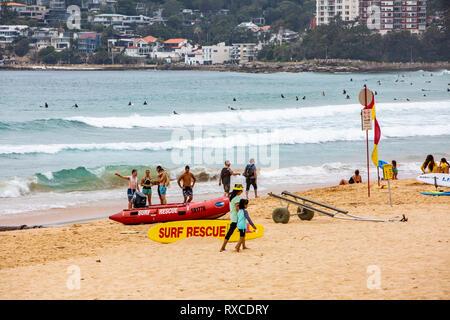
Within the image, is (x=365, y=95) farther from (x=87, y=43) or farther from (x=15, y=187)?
(x=87, y=43)

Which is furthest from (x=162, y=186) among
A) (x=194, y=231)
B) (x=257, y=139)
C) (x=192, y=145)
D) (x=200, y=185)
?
(x=257, y=139)

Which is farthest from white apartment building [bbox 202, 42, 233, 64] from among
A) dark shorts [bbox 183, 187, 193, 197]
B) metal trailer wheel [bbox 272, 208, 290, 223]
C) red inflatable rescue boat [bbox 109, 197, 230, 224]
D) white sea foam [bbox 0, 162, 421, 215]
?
metal trailer wheel [bbox 272, 208, 290, 223]

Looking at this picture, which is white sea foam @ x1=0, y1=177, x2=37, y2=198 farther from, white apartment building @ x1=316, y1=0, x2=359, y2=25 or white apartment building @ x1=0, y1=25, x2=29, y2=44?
white apartment building @ x1=316, y1=0, x2=359, y2=25

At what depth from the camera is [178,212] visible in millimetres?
13273

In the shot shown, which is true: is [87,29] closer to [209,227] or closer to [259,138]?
[259,138]

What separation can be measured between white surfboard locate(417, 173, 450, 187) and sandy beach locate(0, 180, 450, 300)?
1889 mm

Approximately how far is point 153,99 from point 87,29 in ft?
453

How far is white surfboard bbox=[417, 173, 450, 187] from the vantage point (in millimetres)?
15951

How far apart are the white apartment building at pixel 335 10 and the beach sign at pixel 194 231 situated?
18123cm

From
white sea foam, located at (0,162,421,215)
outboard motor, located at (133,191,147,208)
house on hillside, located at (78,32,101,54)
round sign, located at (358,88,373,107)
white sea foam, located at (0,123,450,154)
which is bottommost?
white sea foam, located at (0,162,421,215)

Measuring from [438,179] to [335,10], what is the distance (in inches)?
7088

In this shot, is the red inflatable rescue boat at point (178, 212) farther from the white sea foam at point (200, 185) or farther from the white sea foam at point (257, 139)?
the white sea foam at point (257, 139)

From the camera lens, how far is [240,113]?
48.5 metres

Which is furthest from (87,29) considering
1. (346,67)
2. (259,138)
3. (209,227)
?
(209,227)
